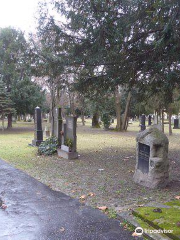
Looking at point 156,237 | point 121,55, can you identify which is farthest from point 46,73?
point 156,237

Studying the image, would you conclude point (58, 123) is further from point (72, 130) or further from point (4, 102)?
point (4, 102)

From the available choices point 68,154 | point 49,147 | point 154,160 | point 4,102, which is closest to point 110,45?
point 154,160

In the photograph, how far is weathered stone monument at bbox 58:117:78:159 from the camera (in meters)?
11.5

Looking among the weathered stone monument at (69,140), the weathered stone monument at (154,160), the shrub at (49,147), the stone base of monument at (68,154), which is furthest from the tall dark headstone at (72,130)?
the weathered stone monument at (154,160)

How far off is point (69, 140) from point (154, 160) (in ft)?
18.5

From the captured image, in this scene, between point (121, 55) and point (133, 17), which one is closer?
point (133, 17)

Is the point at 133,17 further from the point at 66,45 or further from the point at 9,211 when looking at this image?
the point at 9,211

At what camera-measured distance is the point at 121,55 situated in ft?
29.6

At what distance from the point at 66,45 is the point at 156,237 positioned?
27.1ft

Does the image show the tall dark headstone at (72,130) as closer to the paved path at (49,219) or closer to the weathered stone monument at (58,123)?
the weathered stone monument at (58,123)

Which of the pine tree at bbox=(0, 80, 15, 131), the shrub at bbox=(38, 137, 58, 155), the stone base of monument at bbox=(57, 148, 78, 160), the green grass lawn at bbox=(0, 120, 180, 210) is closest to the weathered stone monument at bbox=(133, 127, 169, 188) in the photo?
the green grass lawn at bbox=(0, 120, 180, 210)

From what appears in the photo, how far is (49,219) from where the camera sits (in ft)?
15.1

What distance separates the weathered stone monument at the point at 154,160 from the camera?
6675 mm

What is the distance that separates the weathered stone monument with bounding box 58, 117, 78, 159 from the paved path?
4838 millimetres
